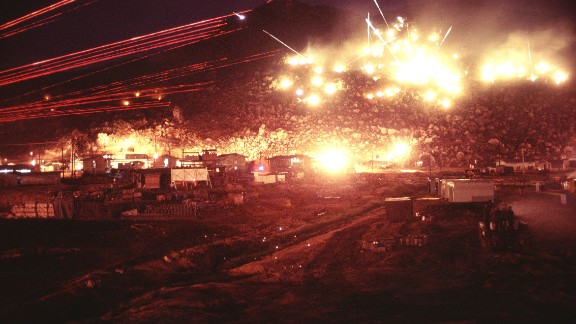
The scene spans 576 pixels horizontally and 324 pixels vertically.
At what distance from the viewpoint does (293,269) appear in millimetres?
12281

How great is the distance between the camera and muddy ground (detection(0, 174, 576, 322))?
352 inches

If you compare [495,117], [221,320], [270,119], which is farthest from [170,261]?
[495,117]

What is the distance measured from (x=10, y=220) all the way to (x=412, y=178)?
23.5 metres

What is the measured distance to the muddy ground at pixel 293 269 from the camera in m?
8.95

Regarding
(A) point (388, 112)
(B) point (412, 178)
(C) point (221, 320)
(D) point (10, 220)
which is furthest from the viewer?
(A) point (388, 112)

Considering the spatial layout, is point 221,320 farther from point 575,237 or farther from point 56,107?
point 56,107

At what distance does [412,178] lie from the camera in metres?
30.6

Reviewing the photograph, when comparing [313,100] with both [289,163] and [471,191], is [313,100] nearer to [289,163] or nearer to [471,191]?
[289,163]

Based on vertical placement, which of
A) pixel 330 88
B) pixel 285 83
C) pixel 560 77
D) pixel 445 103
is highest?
pixel 285 83

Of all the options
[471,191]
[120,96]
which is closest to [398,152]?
[471,191]

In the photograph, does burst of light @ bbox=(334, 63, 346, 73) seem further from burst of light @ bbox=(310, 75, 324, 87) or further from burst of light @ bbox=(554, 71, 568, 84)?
burst of light @ bbox=(554, 71, 568, 84)

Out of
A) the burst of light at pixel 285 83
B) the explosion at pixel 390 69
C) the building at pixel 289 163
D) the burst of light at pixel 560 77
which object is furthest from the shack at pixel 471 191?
the burst of light at pixel 560 77

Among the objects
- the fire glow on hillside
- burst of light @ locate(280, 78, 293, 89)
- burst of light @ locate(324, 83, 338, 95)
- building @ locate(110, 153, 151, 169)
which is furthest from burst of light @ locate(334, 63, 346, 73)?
building @ locate(110, 153, 151, 169)

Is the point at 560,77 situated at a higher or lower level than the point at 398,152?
higher
